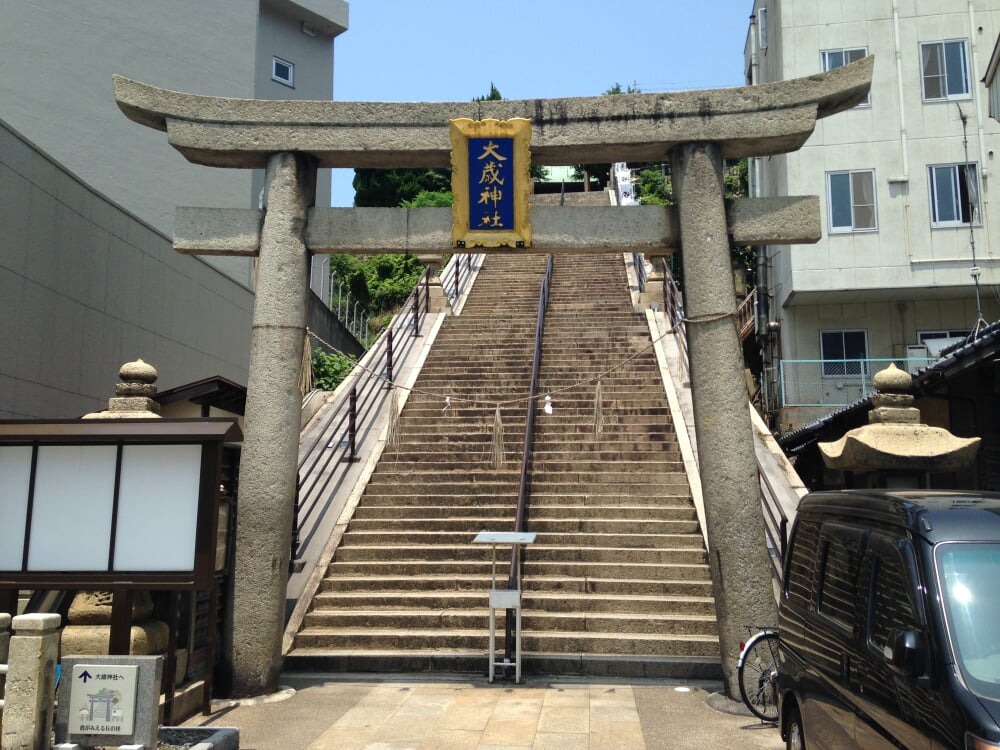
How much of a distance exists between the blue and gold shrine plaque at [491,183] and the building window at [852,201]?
13047 mm

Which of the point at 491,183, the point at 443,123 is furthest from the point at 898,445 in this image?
the point at 443,123

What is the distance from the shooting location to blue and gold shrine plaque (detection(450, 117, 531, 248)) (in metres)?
8.45

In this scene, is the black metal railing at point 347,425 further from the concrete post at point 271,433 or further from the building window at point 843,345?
the building window at point 843,345

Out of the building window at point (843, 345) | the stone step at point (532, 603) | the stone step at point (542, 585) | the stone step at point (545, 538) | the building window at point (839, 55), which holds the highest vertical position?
the building window at point (839, 55)

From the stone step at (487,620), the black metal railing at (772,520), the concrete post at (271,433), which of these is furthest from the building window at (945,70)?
the concrete post at (271,433)

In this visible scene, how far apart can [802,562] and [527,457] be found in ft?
20.0

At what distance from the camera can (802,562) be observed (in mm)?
5730

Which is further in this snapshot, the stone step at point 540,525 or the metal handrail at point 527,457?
the stone step at point 540,525

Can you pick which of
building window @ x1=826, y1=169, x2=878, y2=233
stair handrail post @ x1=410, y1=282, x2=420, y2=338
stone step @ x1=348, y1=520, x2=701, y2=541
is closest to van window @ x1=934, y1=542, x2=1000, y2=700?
stone step @ x1=348, y1=520, x2=701, y2=541

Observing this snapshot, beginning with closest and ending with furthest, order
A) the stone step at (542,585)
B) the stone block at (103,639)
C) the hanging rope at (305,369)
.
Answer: the stone block at (103,639), the hanging rope at (305,369), the stone step at (542,585)

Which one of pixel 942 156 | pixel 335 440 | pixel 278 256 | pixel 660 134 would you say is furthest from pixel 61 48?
pixel 942 156

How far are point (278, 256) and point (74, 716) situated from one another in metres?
4.66

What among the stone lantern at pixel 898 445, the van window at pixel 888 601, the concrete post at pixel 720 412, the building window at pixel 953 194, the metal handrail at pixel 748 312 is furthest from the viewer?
the metal handrail at pixel 748 312

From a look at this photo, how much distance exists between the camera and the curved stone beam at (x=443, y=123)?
8258mm
